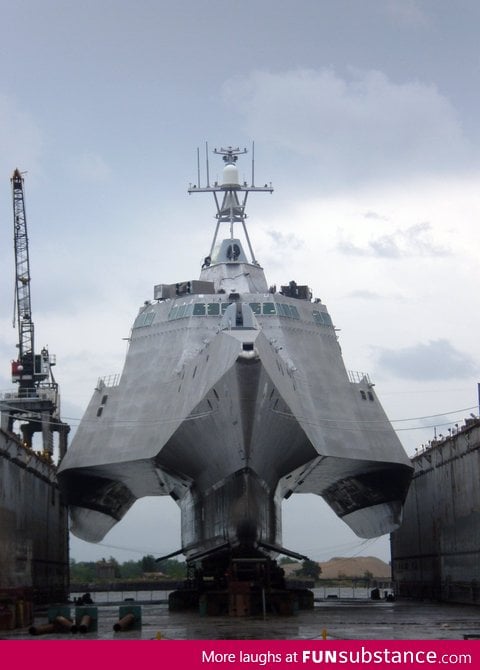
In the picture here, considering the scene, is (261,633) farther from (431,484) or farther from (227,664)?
(431,484)

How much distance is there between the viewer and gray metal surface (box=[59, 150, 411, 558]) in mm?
27531

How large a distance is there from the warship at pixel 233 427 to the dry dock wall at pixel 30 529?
1.83 metres

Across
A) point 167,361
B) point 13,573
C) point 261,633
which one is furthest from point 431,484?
point 261,633

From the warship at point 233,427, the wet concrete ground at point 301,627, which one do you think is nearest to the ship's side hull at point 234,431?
the warship at point 233,427

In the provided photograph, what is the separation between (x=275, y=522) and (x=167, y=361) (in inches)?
260

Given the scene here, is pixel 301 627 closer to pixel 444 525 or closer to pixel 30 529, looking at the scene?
pixel 444 525

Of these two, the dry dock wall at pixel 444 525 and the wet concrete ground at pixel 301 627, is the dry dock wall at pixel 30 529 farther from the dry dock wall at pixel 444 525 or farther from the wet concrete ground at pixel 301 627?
the dry dock wall at pixel 444 525

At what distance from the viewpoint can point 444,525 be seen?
127 ft

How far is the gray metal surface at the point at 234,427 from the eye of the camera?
27.5 meters

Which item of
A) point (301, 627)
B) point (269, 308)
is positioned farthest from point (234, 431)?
point (269, 308)

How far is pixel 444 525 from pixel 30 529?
51.5ft

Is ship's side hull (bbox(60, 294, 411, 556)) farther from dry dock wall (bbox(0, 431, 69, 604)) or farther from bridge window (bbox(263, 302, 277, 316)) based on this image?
dry dock wall (bbox(0, 431, 69, 604))

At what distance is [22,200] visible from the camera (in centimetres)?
5844

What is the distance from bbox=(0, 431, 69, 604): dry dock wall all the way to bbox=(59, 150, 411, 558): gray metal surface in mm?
1919
